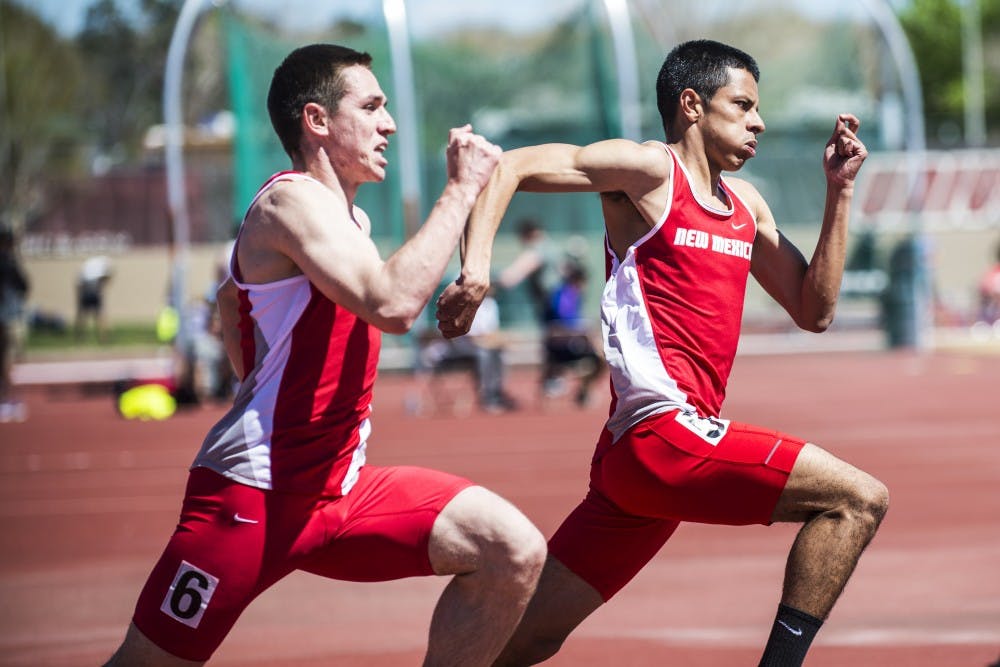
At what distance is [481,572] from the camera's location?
12.5 feet

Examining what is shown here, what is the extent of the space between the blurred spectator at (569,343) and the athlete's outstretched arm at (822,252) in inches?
466

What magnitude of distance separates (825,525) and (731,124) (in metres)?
1.25

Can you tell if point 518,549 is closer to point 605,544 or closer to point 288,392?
point 605,544

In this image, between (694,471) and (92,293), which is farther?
(92,293)

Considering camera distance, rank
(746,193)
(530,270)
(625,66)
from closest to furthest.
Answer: (746,193) < (530,270) < (625,66)

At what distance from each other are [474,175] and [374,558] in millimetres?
1098

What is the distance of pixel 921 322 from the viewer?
2450 cm

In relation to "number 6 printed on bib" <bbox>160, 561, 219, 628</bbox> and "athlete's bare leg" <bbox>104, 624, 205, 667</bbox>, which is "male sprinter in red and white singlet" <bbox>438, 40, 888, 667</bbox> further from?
"athlete's bare leg" <bbox>104, 624, 205, 667</bbox>

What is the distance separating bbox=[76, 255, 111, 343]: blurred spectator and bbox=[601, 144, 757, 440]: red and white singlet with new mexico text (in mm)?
32019

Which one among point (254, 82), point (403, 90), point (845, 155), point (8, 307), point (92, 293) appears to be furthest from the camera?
point (92, 293)

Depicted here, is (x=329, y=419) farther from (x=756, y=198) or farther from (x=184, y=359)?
(x=184, y=359)

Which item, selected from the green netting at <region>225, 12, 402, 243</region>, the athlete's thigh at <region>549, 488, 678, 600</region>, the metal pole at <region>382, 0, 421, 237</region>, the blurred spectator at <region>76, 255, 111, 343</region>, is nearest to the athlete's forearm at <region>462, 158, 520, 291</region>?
the athlete's thigh at <region>549, 488, 678, 600</region>

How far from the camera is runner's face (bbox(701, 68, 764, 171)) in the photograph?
14.1 feet

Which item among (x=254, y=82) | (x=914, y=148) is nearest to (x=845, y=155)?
(x=254, y=82)
